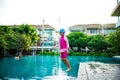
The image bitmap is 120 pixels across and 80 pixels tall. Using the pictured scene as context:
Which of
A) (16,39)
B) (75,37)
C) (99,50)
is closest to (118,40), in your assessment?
(16,39)

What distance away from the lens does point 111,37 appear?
32.1 metres

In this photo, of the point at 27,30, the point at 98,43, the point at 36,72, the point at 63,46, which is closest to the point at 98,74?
the point at 63,46

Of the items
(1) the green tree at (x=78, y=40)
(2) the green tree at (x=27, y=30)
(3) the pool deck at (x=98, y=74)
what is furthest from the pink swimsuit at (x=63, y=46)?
(1) the green tree at (x=78, y=40)

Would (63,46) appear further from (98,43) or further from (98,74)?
(98,43)

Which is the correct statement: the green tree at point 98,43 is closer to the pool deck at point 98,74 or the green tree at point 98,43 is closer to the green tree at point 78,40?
the green tree at point 78,40

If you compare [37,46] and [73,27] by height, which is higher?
[73,27]

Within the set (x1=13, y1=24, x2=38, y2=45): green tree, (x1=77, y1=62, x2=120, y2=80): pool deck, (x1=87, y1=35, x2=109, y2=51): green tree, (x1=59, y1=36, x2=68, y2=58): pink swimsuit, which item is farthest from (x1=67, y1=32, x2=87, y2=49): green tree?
(x1=59, y1=36, x2=68, y2=58): pink swimsuit

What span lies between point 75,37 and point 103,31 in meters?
12.7

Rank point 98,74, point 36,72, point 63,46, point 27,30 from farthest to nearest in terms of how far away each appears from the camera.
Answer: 1. point 27,30
2. point 36,72
3. point 98,74
4. point 63,46

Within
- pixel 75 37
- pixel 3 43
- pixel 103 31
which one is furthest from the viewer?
pixel 103 31

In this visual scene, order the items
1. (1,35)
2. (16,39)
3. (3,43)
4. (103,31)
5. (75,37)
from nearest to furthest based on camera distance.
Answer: (3,43) < (1,35) < (16,39) < (75,37) < (103,31)

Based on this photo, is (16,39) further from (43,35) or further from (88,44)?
(43,35)

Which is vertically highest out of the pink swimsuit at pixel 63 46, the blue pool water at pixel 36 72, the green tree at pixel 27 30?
the green tree at pixel 27 30

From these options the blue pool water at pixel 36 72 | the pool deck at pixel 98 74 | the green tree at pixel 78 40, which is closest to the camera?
the pool deck at pixel 98 74
